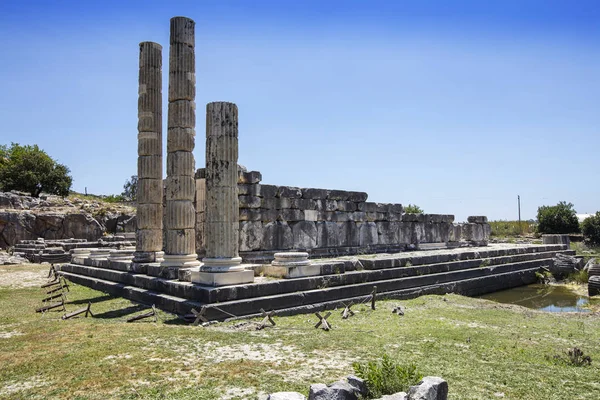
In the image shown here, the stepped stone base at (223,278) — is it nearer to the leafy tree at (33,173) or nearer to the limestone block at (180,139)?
the limestone block at (180,139)

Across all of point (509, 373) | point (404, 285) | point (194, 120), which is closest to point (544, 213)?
point (404, 285)

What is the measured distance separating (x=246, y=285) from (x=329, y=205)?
7.50 metres

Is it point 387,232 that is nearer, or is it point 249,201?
point 249,201

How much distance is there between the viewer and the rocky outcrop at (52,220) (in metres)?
27.7

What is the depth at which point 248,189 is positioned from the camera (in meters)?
13.8

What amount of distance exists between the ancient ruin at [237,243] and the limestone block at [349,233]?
5cm

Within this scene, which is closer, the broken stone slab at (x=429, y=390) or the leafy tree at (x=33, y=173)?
the broken stone slab at (x=429, y=390)

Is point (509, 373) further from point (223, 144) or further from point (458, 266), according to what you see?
point (458, 266)

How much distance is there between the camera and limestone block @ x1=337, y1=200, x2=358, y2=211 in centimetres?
1692

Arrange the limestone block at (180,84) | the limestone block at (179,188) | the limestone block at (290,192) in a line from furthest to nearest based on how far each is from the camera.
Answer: the limestone block at (290,192) < the limestone block at (180,84) < the limestone block at (179,188)

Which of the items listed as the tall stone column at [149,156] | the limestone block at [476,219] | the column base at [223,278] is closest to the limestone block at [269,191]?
the tall stone column at [149,156]

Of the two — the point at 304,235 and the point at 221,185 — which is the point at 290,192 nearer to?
the point at 304,235

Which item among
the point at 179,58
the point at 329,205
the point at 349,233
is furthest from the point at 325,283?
the point at 179,58

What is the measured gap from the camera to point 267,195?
14328 millimetres
